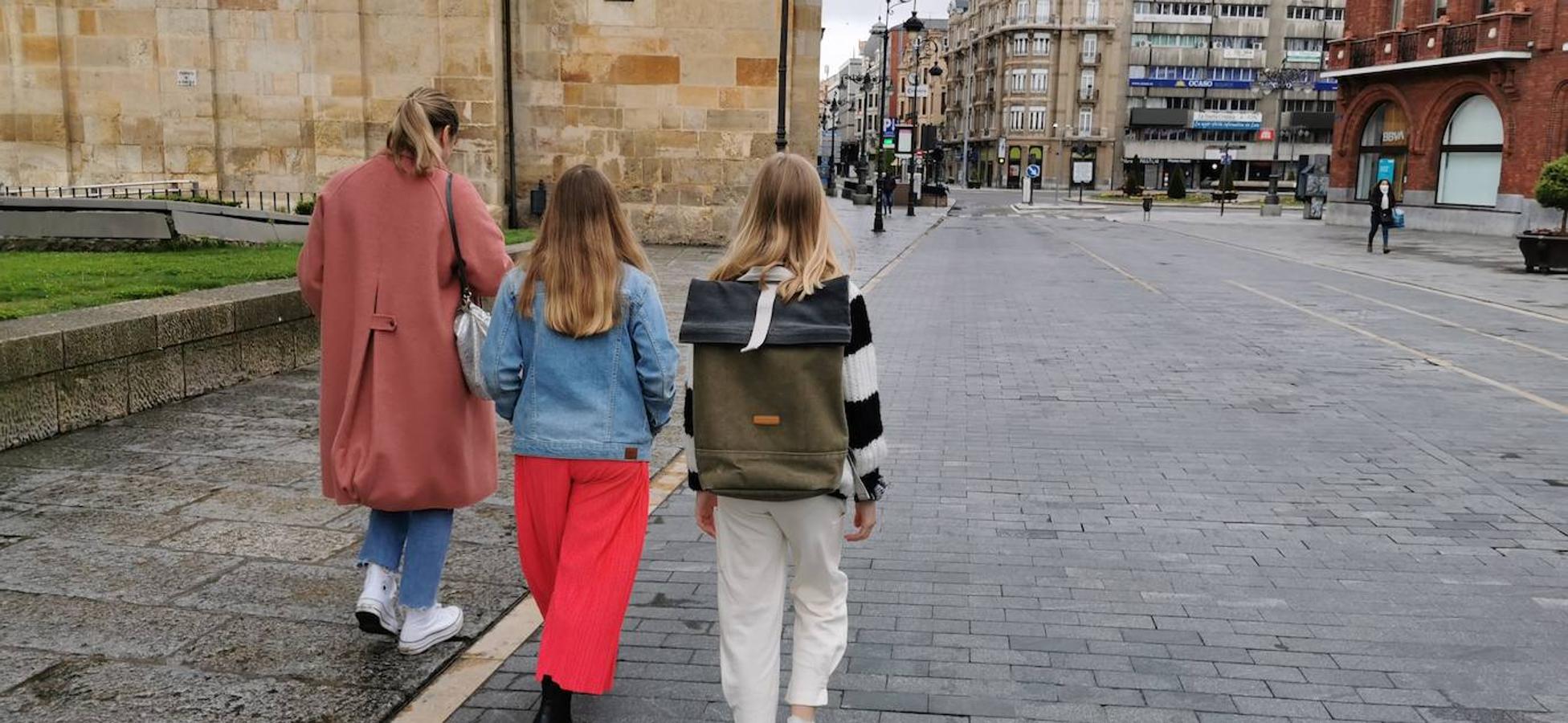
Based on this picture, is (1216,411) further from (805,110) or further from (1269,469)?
(805,110)

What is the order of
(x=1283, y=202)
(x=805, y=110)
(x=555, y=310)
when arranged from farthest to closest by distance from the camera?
1. (x=1283, y=202)
2. (x=805, y=110)
3. (x=555, y=310)

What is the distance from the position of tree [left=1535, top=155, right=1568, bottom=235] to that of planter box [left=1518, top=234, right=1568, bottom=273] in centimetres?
94

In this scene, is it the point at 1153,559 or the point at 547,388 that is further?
the point at 1153,559

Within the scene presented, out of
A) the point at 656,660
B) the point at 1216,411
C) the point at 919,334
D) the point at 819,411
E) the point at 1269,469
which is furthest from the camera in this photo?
the point at 919,334

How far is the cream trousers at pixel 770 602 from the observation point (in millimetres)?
3354

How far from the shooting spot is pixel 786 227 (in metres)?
3.25

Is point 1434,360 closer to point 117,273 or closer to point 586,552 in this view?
point 586,552

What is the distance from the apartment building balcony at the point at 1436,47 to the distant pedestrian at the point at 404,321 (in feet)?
120

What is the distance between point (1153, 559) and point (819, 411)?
9.48 ft

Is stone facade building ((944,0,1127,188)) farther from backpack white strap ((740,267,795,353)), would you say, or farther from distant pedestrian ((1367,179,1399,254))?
backpack white strap ((740,267,795,353))

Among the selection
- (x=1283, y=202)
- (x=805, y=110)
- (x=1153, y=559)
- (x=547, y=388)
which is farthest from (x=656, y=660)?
(x=1283, y=202)

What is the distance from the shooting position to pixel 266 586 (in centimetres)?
472

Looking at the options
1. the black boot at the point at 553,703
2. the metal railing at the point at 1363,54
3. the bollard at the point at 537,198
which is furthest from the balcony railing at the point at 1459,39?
the black boot at the point at 553,703

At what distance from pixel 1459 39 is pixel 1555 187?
14542mm
